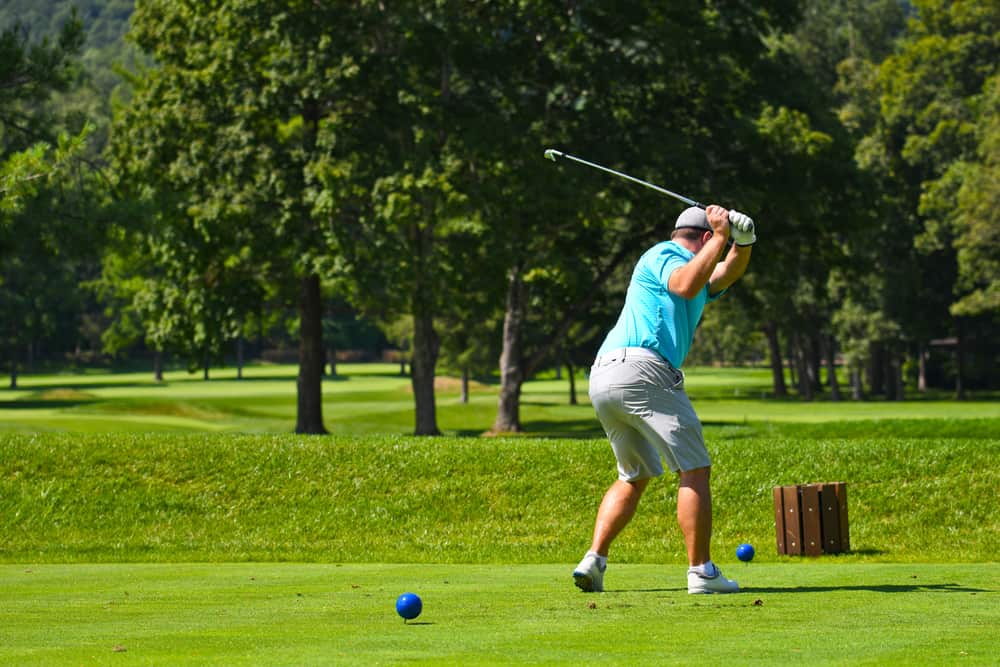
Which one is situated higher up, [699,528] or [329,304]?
[329,304]

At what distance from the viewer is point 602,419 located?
820 centimetres

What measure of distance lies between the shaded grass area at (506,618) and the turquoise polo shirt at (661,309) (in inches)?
58.1

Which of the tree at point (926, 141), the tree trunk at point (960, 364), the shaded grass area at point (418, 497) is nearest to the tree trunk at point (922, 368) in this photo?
the tree trunk at point (960, 364)

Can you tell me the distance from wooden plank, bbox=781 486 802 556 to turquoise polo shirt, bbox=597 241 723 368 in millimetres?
4358

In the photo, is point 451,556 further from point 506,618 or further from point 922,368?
point 922,368

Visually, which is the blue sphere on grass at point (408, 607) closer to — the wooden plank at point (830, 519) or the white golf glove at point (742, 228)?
the white golf glove at point (742, 228)

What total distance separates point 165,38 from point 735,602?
29729 mm

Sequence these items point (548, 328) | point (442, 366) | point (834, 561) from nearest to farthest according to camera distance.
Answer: point (834, 561)
point (548, 328)
point (442, 366)

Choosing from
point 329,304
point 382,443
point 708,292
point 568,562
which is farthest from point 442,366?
point 708,292

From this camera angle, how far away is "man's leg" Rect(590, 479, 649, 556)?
8289 millimetres

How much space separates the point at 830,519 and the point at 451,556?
3629 millimetres

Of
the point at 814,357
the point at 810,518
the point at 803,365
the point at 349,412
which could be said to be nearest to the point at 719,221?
the point at 810,518

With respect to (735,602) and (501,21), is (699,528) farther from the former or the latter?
(501,21)

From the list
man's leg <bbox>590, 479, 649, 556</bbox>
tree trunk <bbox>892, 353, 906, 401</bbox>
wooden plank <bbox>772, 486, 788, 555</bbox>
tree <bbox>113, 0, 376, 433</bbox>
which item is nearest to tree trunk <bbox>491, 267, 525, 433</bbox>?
tree <bbox>113, 0, 376, 433</bbox>
